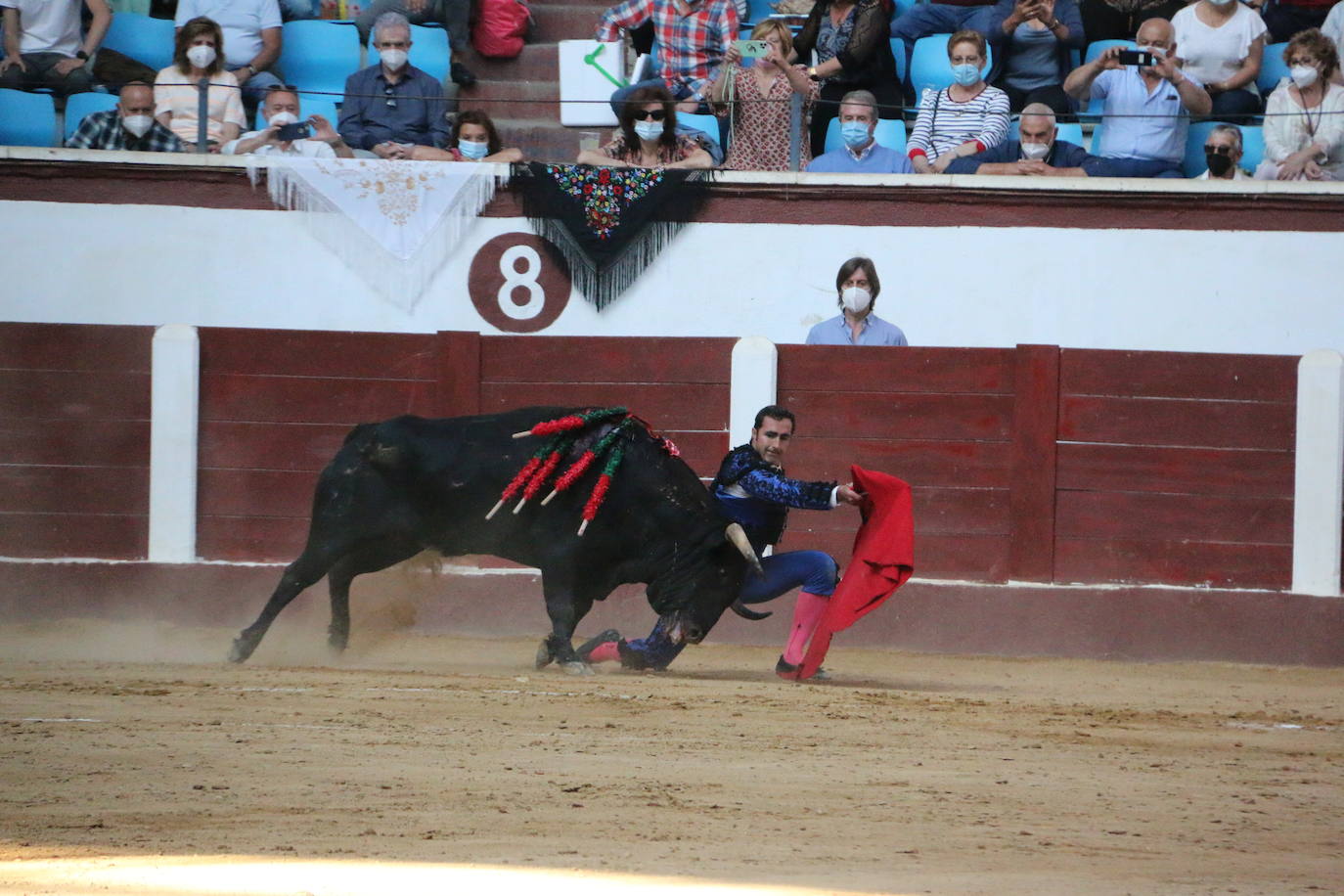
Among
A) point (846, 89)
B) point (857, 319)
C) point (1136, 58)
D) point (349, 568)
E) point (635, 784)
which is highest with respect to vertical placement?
point (1136, 58)

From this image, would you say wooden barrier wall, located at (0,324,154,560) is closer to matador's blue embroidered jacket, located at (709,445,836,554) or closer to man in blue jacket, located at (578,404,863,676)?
man in blue jacket, located at (578,404,863,676)

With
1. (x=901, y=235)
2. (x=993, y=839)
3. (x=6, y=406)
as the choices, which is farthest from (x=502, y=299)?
(x=993, y=839)

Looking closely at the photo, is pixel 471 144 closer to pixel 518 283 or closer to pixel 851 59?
pixel 518 283

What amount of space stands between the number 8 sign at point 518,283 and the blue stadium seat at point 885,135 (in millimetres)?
1514

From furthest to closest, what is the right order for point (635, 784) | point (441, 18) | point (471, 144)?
point (441, 18)
point (471, 144)
point (635, 784)

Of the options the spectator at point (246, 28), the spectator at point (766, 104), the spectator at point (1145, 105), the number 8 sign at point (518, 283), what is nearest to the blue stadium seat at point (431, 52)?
the spectator at point (246, 28)

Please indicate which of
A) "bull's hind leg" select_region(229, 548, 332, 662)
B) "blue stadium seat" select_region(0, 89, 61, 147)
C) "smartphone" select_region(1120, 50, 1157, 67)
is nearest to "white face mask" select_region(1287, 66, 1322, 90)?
"smartphone" select_region(1120, 50, 1157, 67)

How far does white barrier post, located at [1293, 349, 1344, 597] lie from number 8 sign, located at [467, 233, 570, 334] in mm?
3451

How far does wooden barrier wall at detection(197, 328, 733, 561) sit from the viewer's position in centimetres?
841

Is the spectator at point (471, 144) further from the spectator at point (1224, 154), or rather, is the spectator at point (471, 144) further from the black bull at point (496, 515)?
the spectator at point (1224, 154)

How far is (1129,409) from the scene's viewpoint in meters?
8.16

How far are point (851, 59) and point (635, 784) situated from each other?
5.54 m

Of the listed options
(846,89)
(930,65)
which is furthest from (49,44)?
(930,65)

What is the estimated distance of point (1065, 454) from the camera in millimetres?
8211
